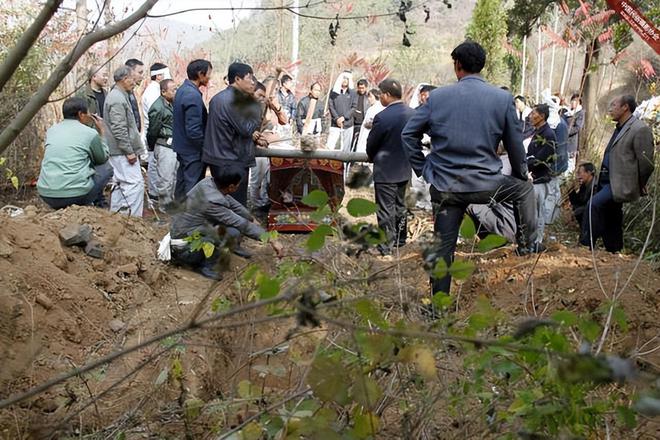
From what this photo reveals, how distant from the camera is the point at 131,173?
26.0 feet

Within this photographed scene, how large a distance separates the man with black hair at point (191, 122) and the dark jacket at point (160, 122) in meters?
1.06

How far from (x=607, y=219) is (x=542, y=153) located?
104 centimetres

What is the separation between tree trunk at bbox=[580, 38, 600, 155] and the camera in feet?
30.7

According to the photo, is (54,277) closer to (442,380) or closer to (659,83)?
(442,380)

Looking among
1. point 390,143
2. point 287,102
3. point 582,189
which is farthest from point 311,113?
point 582,189

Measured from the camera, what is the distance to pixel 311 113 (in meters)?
11.9

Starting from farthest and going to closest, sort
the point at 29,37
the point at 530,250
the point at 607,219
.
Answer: the point at 607,219 < the point at 530,250 < the point at 29,37

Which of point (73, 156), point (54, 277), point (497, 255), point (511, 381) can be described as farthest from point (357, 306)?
point (73, 156)

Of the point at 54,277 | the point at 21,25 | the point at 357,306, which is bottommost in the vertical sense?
the point at 54,277

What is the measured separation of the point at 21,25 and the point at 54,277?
6623 mm

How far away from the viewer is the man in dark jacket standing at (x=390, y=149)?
7.33 m

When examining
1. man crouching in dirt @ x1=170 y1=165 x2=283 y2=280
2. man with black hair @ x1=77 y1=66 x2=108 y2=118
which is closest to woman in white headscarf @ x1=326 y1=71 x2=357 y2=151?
man with black hair @ x1=77 y1=66 x2=108 y2=118

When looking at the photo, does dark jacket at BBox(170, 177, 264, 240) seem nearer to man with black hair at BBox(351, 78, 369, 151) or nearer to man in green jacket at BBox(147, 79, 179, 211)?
man in green jacket at BBox(147, 79, 179, 211)

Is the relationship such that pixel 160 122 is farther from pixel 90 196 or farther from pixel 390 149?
pixel 390 149
